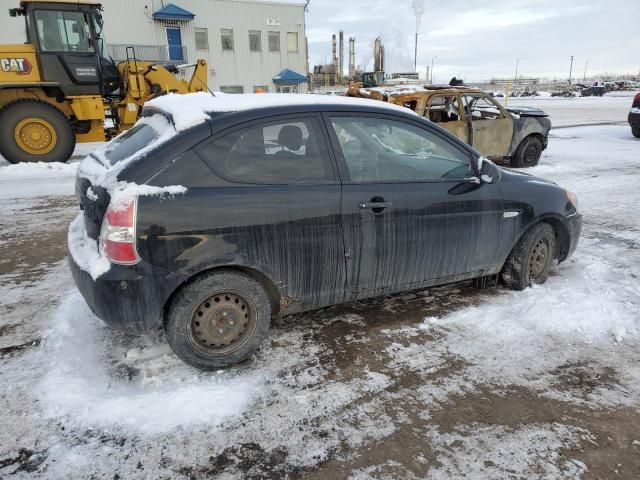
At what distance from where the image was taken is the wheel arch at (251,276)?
9.23 ft

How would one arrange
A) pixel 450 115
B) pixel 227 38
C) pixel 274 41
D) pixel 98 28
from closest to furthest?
pixel 450 115 → pixel 98 28 → pixel 227 38 → pixel 274 41

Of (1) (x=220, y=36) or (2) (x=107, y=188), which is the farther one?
(1) (x=220, y=36)

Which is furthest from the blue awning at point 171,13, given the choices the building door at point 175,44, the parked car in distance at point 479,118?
the parked car in distance at point 479,118

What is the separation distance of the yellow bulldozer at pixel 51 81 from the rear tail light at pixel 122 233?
9.00m

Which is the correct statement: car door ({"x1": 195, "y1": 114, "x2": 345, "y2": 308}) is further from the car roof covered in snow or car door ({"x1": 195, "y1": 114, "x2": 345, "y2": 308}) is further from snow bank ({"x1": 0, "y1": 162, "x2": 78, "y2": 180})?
snow bank ({"x1": 0, "y1": 162, "x2": 78, "y2": 180})

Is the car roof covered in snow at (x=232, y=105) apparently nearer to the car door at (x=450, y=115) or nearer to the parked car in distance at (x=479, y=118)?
the parked car in distance at (x=479, y=118)

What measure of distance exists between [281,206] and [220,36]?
29493mm

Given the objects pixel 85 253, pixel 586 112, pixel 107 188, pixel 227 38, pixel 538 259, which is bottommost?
pixel 538 259

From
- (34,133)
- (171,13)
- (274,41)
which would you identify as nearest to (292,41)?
(274,41)

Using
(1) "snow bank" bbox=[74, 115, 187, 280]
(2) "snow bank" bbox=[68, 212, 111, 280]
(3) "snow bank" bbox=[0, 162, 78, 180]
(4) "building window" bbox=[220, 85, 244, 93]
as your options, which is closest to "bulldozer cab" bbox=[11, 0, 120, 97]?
Answer: (3) "snow bank" bbox=[0, 162, 78, 180]

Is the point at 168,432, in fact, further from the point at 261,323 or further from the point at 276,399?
the point at 261,323

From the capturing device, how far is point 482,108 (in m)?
9.34

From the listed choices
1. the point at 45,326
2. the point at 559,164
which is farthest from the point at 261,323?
the point at 559,164

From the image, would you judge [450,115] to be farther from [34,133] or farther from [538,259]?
[34,133]
